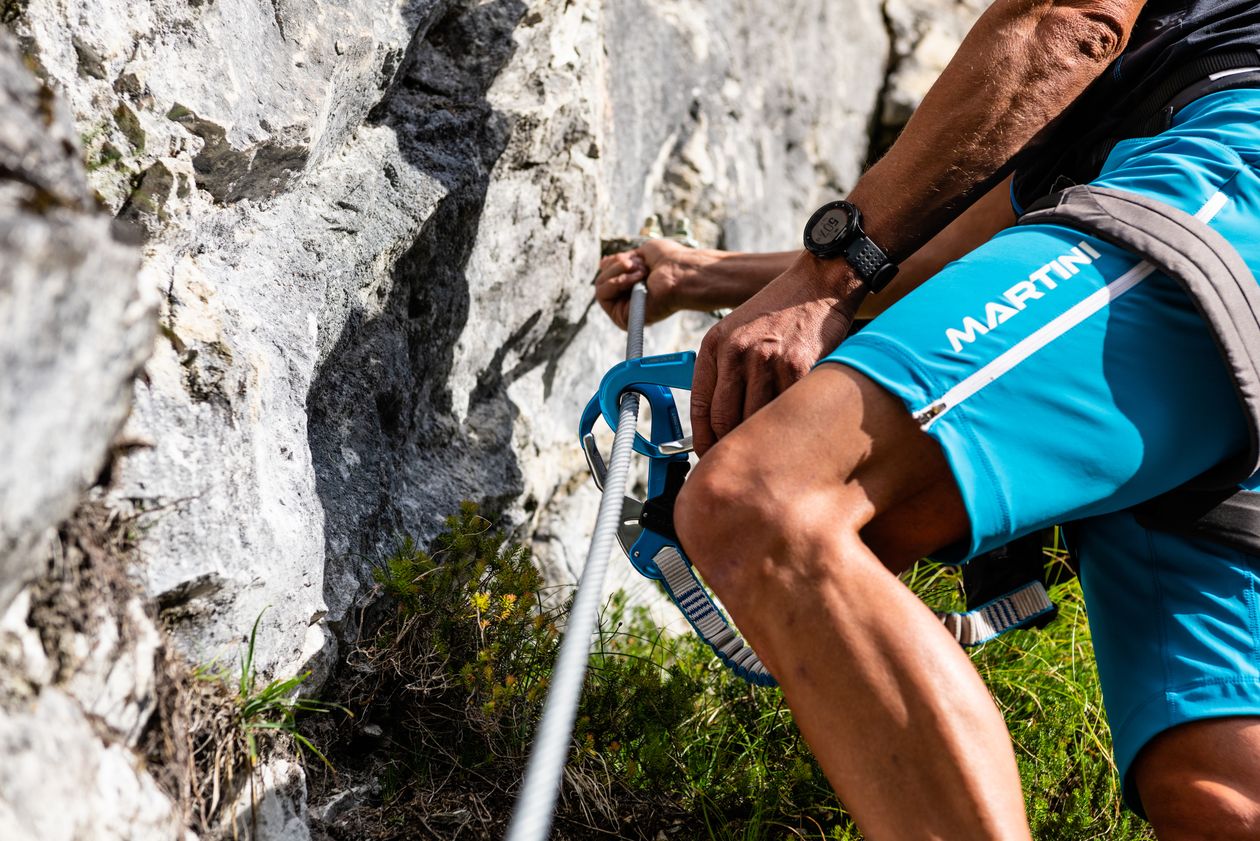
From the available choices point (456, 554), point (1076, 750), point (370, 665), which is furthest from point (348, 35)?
point (1076, 750)

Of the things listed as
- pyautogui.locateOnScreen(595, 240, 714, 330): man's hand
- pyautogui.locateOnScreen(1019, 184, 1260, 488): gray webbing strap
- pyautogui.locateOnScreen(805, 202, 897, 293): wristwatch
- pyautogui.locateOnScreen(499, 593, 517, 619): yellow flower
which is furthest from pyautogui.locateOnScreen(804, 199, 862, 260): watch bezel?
pyautogui.locateOnScreen(499, 593, 517, 619): yellow flower

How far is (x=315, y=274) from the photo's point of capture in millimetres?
1971

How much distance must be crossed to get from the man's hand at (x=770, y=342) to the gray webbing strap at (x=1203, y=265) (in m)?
0.40

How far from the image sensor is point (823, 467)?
132 cm

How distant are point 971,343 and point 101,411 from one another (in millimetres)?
1070

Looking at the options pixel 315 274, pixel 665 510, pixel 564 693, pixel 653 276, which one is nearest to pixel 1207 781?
pixel 665 510

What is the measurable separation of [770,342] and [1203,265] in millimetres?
626

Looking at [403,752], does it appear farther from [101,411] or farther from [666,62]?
[666,62]

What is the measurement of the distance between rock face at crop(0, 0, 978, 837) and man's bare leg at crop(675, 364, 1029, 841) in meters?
0.75

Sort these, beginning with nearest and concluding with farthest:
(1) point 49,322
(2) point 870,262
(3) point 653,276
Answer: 1. (1) point 49,322
2. (2) point 870,262
3. (3) point 653,276

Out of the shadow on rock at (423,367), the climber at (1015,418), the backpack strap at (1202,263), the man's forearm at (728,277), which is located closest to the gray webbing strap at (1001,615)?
the climber at (1015,418)

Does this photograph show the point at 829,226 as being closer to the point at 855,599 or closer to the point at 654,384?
the point at 654,384

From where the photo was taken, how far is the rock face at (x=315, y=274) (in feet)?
3.31

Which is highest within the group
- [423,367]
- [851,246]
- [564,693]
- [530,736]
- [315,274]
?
[315,274]
